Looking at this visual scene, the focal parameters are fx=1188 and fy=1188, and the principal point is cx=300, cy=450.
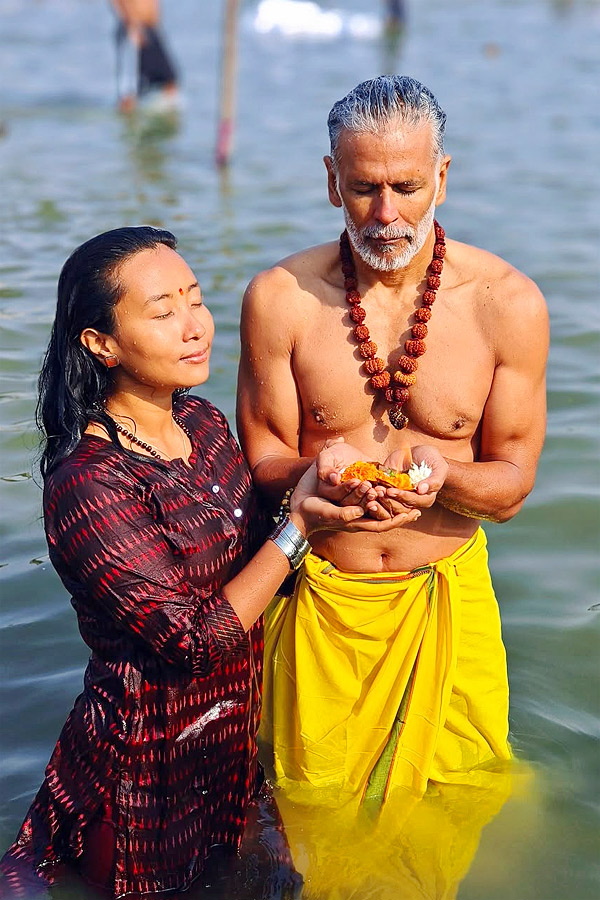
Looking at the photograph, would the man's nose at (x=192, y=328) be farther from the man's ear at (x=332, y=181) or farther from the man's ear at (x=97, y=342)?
the man's ear at (x=332, y=181)

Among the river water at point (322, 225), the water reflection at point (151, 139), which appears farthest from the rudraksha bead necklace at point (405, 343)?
the water reflection at point (151, 139)

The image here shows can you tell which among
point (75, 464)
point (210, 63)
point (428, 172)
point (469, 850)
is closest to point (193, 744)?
point (75, 464)

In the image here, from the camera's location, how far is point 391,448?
348 centimetres

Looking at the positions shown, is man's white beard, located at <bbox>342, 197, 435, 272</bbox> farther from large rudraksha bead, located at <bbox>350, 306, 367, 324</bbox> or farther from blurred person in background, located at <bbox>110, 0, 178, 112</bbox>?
blurred person in background, located at <bbox>110, 0, 178, 112</bbox>

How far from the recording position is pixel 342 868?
11.8ft

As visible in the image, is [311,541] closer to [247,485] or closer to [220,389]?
[247,485]

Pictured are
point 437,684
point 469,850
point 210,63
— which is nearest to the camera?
point 437,684

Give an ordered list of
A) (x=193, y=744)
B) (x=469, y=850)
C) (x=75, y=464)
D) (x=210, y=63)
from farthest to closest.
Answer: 1. (x=210, y=63)
2. (x=469, y=850)
3. (x=193, y=744)
4. (x=75, y=464)

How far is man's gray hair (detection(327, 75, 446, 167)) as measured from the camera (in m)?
3.11

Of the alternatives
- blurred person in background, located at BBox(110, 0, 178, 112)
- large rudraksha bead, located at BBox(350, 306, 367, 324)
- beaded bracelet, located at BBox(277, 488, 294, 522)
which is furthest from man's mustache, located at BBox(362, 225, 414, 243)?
blurred person in background, located at BBox(110, 0, 178, 112)

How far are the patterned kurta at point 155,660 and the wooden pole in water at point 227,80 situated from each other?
8994 millimetres

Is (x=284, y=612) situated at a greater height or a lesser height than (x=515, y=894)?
greater

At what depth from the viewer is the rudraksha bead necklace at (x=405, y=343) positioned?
11.1ft

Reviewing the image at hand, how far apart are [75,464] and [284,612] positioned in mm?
1006
